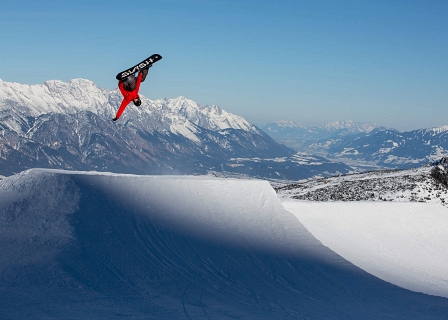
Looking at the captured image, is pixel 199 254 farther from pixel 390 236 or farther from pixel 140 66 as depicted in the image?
pixel 390 236

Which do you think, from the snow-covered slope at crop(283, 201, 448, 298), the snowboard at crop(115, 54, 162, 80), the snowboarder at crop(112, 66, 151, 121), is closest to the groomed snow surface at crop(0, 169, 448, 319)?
the snow-covered slope at crop(283, 201, 448, 298)

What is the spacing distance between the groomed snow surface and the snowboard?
10894 mm

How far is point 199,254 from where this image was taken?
29.9 metres

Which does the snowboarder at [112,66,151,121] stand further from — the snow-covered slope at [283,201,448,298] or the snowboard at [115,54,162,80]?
the snow-covered slope at [283,201,448,298]

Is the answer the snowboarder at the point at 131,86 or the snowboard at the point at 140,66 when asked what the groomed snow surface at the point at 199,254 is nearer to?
the snowboarder at the point at 131,86

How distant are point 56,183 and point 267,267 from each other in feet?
55.3

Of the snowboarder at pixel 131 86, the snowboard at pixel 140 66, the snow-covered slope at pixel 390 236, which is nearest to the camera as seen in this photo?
the snowboard at pixel 140 66

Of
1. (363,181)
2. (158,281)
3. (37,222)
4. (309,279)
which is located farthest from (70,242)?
(363,181)

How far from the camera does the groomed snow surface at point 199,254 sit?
2338 cm

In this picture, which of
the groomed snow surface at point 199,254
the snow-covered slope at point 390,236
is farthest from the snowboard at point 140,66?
the snow-covered slope at point 390,236

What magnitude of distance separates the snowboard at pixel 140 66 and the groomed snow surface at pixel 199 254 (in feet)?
35.7

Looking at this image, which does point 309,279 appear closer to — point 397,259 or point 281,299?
point 281,299

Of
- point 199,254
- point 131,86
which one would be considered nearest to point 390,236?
point 199,254

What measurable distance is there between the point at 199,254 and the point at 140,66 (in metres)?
14.9
